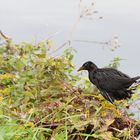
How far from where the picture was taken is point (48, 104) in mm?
5129

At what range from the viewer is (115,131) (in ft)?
15.5

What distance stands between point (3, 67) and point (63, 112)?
195 centimetres

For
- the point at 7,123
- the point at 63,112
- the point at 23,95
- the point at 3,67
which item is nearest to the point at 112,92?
the point at 3,67

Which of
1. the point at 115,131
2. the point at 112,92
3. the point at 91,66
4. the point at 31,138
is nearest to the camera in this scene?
the point at 31,138

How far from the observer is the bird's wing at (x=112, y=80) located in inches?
310

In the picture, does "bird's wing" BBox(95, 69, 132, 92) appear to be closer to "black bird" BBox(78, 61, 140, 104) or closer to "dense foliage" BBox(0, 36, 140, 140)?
"black bird" BBox(78, 61, 140, 104)

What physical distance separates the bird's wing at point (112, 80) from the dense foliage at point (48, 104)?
34.4 inches

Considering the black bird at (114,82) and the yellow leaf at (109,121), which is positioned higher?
the yellow leaf at (109,121)

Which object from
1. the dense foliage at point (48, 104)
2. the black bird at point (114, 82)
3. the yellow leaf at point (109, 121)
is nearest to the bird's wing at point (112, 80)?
the black bird at point (114, 82)

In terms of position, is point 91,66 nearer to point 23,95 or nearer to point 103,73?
point 103,73

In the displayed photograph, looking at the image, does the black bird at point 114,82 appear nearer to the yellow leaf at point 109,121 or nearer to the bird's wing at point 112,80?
the bird's wing at point 112,80

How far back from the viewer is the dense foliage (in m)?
4.41

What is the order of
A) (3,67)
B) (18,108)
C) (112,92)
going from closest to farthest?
(18,108)
(3,67)
(112,92)

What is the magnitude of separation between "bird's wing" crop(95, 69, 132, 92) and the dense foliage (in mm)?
873
